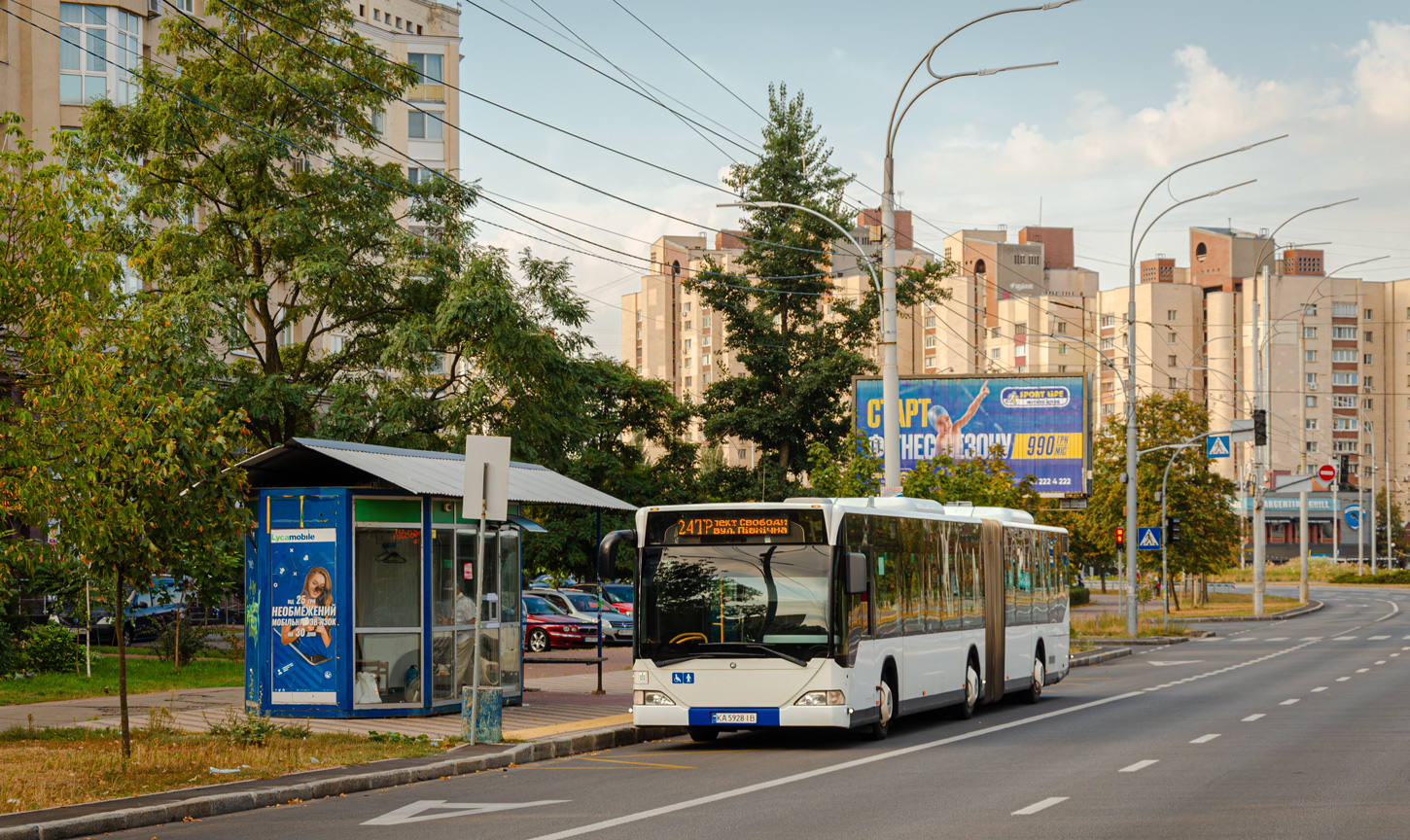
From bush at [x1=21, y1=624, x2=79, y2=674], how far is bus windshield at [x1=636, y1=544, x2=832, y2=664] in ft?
43.5

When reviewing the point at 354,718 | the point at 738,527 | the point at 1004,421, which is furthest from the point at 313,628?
the point at 1004,421

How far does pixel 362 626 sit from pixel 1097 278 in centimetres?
14306

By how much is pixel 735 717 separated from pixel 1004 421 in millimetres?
35893

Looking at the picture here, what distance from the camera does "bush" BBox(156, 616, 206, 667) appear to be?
28.1 metres

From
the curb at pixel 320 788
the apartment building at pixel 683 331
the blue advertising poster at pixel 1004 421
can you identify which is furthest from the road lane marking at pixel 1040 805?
the apartment building at pixel 683 331

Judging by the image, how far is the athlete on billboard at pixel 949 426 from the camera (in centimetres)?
5169

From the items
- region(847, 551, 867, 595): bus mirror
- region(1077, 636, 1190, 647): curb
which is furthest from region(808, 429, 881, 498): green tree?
region(847, 551, 867, 595): bus mirror

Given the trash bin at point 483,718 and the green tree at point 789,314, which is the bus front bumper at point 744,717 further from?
the green tree at point 789,314

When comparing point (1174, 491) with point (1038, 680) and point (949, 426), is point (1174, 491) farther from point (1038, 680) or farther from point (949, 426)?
point (1038, 680)

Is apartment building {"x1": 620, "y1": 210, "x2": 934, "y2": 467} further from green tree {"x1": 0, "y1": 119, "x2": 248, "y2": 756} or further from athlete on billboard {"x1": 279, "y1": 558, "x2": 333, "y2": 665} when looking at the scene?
green tree {"x1": 0, "y1": 119, "x2": 248, "y2": 756}

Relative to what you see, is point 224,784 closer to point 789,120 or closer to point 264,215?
point 264,215

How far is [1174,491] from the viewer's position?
69.8 metres

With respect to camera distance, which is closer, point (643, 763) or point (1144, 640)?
point (643, 763)

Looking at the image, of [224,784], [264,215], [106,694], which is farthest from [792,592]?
[264,215]
